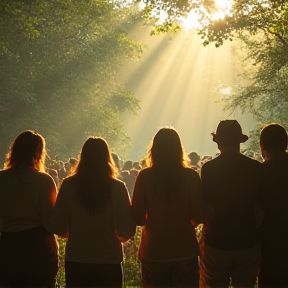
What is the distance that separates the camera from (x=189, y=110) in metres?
109

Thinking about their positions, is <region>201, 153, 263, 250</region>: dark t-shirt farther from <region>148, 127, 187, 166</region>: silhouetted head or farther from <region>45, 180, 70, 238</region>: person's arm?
<region>45, 180, 70, 238</region>: person's arm

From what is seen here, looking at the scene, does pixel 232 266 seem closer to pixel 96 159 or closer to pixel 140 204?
pixel 140 204

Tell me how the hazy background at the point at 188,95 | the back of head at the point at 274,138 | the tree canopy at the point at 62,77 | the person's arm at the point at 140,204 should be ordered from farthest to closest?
the hazy background at the point at 188,95 → the tree canopy at the point at 62,77 → the back of head at the point at 274,138 → the person's arm at the point at 140,204

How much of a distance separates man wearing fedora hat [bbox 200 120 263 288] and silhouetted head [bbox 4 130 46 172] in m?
1.47

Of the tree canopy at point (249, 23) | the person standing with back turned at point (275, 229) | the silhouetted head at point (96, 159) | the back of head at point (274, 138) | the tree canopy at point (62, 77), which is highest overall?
the tree canopy at point (62, 77)

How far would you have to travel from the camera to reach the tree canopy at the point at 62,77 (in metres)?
29.3

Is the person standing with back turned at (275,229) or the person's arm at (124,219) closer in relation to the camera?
the person's arm at (124,219)

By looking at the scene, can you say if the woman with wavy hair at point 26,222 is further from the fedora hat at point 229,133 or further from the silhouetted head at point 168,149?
the fedora hat at point 229,133

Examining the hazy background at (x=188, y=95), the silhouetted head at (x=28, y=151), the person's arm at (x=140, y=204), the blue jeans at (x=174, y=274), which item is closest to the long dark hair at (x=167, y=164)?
the person's arm at (x=140, y=204)

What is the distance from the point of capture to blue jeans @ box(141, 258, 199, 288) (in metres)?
4.53

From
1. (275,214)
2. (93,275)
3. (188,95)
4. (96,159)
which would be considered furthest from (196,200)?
(188,95)

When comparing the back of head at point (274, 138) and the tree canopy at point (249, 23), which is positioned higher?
the tree canopy at point (249, 23)

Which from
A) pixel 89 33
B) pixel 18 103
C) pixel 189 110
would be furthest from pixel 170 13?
pixel 189 110

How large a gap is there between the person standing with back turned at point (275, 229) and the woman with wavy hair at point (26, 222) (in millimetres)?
1882
